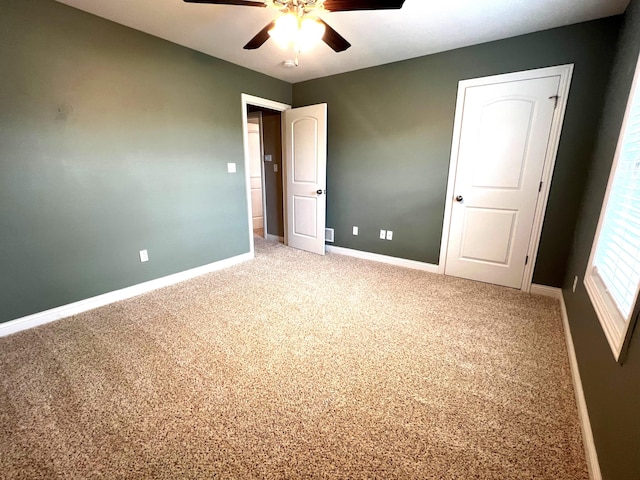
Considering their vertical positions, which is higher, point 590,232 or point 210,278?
point 590,232

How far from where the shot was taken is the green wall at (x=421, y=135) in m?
2.32

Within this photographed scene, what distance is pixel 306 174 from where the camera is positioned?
3902 millimetres

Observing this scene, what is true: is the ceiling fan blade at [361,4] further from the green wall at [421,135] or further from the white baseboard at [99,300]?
the white baseboard at [99,300]

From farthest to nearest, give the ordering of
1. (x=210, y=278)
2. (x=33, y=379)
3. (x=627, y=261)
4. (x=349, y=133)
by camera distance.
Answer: (x=349, y=133) < (x=210, y=278) < (x=33, y=379) < (x=627, y=261)

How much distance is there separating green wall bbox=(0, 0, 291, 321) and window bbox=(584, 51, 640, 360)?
3.41 metres

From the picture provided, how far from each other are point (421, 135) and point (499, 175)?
945mm

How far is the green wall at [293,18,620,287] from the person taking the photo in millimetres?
2323

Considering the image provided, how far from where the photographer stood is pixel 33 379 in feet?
5.31

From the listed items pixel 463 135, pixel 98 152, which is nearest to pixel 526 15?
pixel 463 135

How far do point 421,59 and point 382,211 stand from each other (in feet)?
5.75

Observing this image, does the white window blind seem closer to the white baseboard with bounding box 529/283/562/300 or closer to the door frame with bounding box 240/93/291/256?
the white baseboard with bounding box 529/283/562/300

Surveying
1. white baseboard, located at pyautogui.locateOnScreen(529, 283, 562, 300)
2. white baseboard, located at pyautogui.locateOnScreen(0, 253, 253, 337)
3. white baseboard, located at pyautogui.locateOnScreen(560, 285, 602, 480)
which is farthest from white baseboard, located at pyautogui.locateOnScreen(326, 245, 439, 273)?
white baseboard, located at pyautogui.locateOnScreen(0, 253, 253, 337)

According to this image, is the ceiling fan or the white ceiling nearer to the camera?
the ceiling fan

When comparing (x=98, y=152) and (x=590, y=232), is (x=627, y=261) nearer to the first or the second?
(x=590, y=232)
